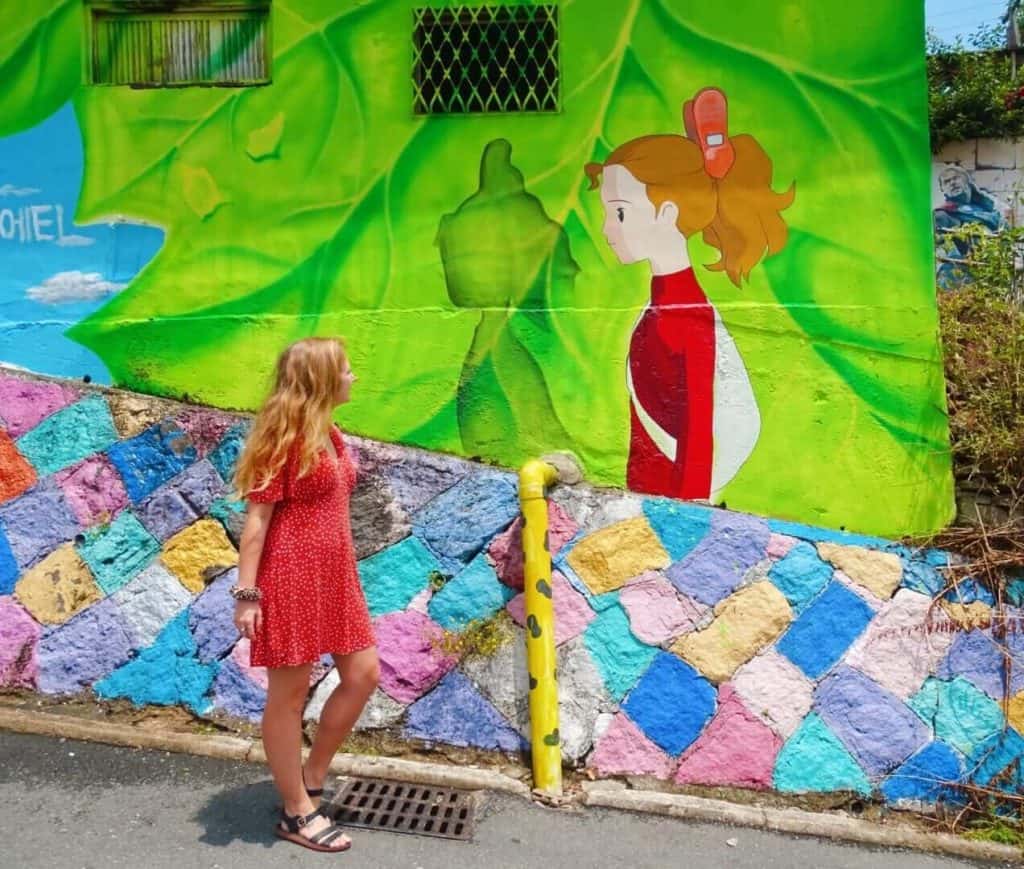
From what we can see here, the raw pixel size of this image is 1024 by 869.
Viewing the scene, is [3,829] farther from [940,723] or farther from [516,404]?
[940,723]

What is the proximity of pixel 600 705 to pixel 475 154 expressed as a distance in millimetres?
2607

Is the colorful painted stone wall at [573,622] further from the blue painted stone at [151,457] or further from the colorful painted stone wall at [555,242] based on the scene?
the colorful painted stone wall at [555,242]

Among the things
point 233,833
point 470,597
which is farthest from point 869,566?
point 233,833

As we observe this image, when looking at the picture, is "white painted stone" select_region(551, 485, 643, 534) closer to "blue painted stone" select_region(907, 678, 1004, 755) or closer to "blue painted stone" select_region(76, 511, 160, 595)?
"blue painted stone" select_region(907, 678, 1004, 755)

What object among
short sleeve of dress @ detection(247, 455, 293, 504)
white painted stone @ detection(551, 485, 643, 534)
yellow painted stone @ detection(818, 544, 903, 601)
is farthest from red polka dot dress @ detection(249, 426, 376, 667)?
yellow painted stone @ detection(818, 544, 903, 601)

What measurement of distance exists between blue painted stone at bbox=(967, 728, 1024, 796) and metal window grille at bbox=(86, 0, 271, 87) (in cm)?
449

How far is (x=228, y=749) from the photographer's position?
389 cm

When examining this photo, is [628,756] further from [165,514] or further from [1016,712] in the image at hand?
[165,514]

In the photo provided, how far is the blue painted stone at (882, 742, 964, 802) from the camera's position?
12.9ft

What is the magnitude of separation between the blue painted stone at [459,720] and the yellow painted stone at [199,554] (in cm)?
108

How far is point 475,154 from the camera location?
453 centimetres

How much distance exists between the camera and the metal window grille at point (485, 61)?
4547mm

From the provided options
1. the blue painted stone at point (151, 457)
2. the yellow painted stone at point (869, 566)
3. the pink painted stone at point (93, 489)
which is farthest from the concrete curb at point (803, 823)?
the pink painted stone at point (93, 489)

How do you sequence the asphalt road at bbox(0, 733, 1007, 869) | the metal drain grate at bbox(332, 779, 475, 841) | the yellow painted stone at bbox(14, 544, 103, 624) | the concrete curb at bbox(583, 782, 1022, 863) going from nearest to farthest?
the asphalt road at bbox(0, 733, 1007, 869) < the metal drain grate at bbox(332, 779, 475, 841) < the concrete curb at bbox(583, 782, 1022, 863) < the yellow painted stone at bbox(14, 544, 103, 624)
